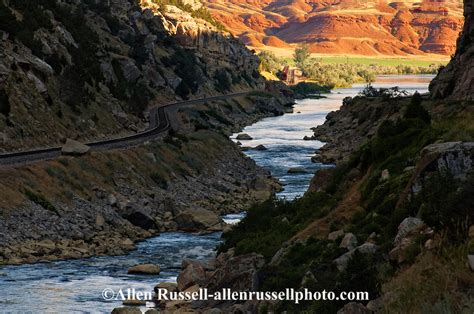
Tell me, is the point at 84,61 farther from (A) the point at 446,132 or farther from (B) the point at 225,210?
(A) the point at 446,132

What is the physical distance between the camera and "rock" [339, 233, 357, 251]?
24.4 meters

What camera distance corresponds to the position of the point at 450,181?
19.6 m

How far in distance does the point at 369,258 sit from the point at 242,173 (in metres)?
57.8

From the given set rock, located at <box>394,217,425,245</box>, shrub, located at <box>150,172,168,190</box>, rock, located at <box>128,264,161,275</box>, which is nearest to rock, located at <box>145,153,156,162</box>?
shrub, located at <box>150,172,168,190</box>

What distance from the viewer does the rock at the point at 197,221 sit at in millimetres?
51062

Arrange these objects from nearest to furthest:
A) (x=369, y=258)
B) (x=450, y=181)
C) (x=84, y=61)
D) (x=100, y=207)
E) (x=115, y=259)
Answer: (x=450, y=181) → (x=369, y=258) → (x=115, y=259) → (x=100, y=207) → (x=84, y=61)

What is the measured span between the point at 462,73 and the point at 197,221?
1801 inches

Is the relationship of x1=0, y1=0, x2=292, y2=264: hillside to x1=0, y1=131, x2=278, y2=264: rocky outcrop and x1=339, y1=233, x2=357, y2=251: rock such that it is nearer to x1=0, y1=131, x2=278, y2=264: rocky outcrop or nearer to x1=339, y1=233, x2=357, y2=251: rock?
x1=0, y1=131, x2=278, y2=264: rocky outcrop

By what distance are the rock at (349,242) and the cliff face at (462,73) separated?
52509mm

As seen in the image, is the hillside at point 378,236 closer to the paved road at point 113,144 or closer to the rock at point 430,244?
the rock at point 430,244

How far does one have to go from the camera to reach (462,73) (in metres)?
82.9

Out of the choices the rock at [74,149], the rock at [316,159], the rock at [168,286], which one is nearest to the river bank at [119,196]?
the rock at [74,149]

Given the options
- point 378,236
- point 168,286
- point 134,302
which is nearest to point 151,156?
point 168,286

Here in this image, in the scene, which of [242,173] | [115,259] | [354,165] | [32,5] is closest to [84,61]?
[32,5]
